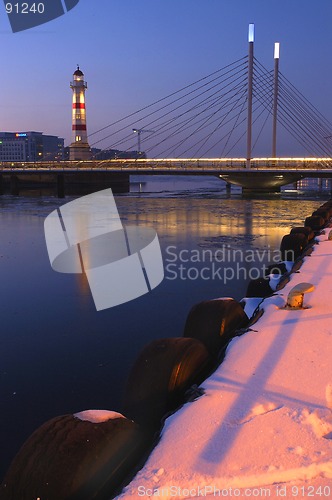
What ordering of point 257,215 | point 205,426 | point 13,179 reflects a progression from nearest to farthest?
point 205,426, point 257,215, point 13,179

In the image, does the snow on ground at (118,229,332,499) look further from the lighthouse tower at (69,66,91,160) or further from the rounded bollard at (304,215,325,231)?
the lighthouse tower at (69,66,91,160)

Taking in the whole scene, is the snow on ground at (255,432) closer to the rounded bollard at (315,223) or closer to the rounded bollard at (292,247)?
the rounded bollard at (292,247)

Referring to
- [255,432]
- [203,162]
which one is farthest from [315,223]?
[203,162]

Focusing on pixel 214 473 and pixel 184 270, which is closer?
pixel 214 473

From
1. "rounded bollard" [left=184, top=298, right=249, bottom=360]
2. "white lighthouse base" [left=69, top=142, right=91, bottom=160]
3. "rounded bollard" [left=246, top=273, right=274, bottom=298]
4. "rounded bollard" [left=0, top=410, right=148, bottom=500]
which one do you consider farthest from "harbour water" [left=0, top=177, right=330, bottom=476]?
"white lighthouse base" [left=69, top=142, right=91, bottom=160]

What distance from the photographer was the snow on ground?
2.37 metres

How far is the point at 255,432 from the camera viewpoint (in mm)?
2791

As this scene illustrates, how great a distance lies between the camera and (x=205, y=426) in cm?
285

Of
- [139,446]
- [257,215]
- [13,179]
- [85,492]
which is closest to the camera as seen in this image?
[85,492]

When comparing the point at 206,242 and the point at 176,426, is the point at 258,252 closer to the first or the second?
the point at 206,242

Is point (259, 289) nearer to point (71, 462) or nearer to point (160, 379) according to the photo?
point (160, 379)

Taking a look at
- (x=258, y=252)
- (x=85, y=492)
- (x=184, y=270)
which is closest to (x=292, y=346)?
(x=85, y=492)

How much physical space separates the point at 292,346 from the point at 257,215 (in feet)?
66.3

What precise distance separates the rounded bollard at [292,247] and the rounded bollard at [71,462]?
770 centimetres
